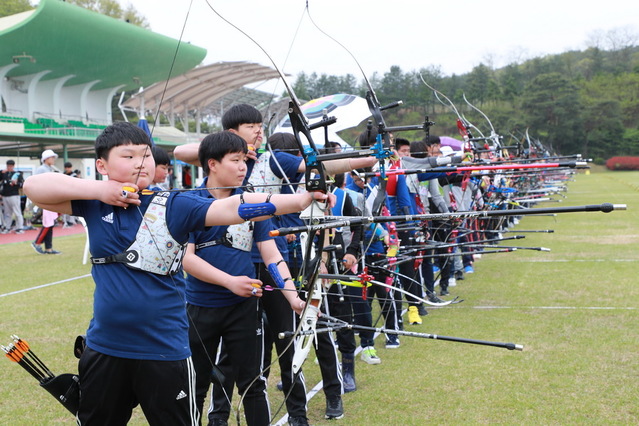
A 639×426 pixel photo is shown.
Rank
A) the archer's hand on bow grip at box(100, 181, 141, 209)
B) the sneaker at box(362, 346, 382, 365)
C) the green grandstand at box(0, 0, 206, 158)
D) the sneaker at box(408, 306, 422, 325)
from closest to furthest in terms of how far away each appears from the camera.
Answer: the archer's hand on bow grip at box(100, 181, 141, 209) → the sneaker at box(362, 346, 382, 365) → the sneaker at box(408, 306, 422, 325) → the green grandstand at box(0, 0, 206, 158)

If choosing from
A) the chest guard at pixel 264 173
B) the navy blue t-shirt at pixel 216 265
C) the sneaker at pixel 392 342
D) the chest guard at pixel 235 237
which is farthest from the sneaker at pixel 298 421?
the sneaker at pixel 392 342

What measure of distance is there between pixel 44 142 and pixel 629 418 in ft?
72.3

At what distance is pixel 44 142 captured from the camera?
2217 cm

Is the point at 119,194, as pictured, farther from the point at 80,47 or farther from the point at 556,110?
the point at 556,110

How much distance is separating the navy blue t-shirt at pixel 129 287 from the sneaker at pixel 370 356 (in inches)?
107

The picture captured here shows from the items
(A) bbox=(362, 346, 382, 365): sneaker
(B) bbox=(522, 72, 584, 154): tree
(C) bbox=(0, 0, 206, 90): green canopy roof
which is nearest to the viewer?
(A) bbox=(362, 346, 382, 365): sneaker

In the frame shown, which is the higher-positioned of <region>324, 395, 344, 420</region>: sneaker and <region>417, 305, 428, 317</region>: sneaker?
<region>324, 395, 344, 420</region>: sneaker

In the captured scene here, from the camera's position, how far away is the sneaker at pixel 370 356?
4828 millimetres

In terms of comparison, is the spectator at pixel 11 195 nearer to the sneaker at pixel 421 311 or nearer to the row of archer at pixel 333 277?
the sneaker at pixel 421 311

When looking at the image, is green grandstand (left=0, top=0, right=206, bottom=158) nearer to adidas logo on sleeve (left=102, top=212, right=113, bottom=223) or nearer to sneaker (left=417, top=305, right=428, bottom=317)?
sneaker (left=417, top=305, right=428, bottom=317)

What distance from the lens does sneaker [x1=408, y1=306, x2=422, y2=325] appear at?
5.97 m

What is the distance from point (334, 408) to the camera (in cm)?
371

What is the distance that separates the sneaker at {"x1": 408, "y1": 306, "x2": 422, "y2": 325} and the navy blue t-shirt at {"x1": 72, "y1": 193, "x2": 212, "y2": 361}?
3.92 meters

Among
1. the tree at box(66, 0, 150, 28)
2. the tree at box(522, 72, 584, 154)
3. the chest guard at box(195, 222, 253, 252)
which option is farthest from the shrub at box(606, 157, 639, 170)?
the chest guard at box(195, 222, 253, 252)
